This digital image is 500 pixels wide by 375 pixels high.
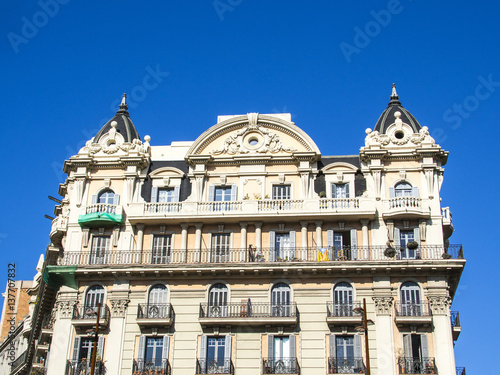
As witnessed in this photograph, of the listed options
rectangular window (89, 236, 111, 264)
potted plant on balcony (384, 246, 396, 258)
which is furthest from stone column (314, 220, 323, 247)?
rectangular window (89, 236, 111, 264)

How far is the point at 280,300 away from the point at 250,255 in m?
3.61

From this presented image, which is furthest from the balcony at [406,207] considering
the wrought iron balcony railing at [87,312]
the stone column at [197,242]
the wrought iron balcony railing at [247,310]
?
the wrought iron balcony railing at [87,312]

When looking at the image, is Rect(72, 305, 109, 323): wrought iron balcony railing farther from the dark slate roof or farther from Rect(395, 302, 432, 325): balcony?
Rect(395, 302, 432, 325): balcony

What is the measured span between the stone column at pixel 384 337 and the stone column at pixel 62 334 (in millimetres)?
18244

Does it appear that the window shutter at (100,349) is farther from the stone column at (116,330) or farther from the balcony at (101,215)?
the balcony at (101,215)

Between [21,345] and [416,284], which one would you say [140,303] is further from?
[21,345]

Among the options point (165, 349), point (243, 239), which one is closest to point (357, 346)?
point (243, 239)

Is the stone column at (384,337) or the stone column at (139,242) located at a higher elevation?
the stone column at (139,242)

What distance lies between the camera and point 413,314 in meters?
47.0

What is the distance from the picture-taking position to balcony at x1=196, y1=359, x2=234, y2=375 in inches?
1822

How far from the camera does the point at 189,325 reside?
4809cm

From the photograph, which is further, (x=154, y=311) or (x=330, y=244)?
(x=330, y=244)

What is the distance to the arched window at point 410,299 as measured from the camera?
47.1 m

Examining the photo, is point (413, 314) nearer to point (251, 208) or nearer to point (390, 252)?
point (390, 252)
